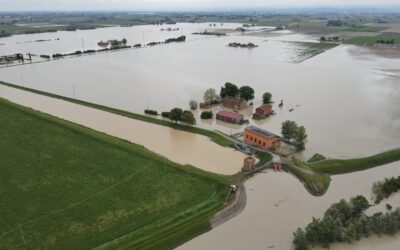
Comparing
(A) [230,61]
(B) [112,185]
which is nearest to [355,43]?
(A) [230,61]

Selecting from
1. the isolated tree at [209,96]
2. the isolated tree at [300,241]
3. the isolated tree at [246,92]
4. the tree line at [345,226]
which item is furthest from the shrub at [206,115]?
the isolated tree at [300,241]

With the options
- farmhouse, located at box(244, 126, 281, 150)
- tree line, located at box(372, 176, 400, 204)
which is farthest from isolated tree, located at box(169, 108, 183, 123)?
tree line, located at box(372, 176, 400, 204)

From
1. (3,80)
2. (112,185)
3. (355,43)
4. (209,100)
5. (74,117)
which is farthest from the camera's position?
(355,43)

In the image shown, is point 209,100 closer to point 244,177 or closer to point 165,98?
point 165,98

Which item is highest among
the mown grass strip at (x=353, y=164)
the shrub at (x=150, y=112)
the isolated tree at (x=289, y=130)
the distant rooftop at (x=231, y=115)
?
the isolated tree at (x=289, y=130)

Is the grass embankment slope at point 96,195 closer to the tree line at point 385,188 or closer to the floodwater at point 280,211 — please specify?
the floodwater at point 280,211

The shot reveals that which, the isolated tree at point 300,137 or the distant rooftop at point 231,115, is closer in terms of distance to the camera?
the isolated tree at point 300,137

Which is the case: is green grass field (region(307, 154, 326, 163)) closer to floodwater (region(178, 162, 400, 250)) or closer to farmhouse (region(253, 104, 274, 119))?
floodwater (region(178, 162, 400, 250))

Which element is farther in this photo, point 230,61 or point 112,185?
point 230,61
